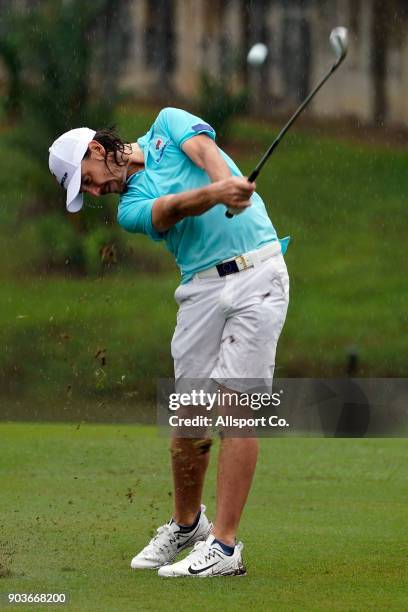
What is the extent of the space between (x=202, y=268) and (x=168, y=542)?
3.27 ft

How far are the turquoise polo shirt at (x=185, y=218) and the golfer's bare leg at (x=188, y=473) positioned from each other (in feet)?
1.92

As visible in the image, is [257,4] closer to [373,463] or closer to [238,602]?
[373,463]

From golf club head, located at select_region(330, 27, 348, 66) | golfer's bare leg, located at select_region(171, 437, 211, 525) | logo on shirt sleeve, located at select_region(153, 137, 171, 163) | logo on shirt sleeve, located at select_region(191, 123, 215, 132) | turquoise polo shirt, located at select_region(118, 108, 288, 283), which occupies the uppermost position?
golf club head, located at select_region(330, 27, 348, 66)

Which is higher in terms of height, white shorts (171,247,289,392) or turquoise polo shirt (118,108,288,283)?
turquoise polo shirt (118,108,288,283)

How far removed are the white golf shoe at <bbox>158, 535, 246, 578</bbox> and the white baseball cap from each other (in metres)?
1.28

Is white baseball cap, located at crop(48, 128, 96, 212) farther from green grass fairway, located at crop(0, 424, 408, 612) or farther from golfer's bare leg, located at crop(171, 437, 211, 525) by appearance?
green grass fairway, located at crop(0, 424, 408, 612)

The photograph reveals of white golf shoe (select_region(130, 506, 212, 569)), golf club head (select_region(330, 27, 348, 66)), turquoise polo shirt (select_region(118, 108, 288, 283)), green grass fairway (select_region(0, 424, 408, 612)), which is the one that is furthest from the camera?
white golf shoe (select_region(130, 506, 212, 569))

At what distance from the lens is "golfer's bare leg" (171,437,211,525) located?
5.93 meters

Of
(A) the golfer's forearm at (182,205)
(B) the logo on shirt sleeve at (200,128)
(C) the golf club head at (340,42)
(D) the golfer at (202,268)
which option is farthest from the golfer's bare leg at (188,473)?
(C) the golf club head at (340,42)

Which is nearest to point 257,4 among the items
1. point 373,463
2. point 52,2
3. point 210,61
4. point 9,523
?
point 210,61

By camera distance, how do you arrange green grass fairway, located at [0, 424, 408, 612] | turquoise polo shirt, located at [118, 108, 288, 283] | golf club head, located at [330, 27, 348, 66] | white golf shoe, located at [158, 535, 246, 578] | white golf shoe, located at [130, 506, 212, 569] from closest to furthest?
green grass fairway, located at [0, 424, 408, 612]
golf club head, located at [330, 27, 348, 66]
white golf shoe, located at [158, 535, 246, 578]
turquoise polo shirt, located at [118, 108, 288, 283]
white golf shoe, located at [130, 506, 212, 569]

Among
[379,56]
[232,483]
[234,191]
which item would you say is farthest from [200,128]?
[379,56]

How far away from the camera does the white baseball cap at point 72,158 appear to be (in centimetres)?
583

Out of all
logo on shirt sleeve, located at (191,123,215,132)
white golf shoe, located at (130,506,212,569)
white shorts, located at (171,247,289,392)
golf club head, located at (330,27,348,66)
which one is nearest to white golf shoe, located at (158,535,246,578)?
white golf shoe, located at (130,506,212,569)
